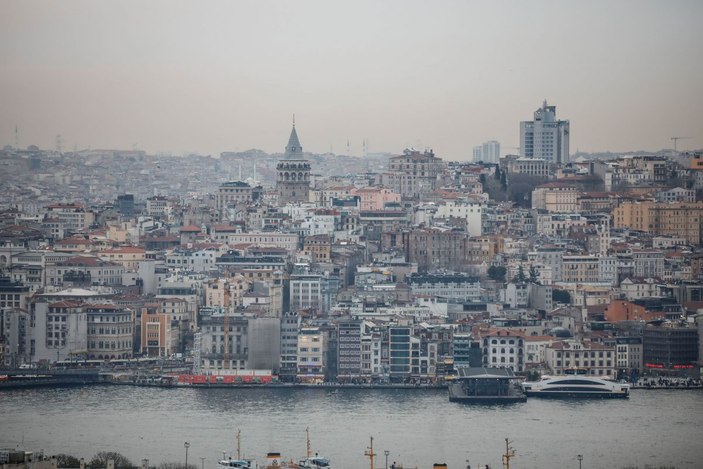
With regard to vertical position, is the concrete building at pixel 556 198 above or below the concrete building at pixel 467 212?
above

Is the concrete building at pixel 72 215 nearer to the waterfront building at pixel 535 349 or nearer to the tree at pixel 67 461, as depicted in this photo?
the waterfront building at pixel 535 349

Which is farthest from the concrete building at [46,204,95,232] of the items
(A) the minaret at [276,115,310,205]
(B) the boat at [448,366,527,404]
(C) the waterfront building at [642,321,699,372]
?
(B) the boat at [448,366,527,404]

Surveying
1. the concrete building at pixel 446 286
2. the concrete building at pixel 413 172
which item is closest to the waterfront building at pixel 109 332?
the concrete building at pixel 446 286

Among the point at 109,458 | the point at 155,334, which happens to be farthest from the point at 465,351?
the point at 109,458

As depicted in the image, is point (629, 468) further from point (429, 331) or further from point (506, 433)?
point (429, 331)

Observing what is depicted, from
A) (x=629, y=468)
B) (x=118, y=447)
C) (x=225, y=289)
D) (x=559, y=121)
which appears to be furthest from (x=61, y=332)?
(x=559, y=121)

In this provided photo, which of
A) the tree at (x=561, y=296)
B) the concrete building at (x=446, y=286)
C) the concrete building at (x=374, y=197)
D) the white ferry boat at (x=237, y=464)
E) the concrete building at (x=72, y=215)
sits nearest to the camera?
the white ferry boat at (x=237, y=464)
